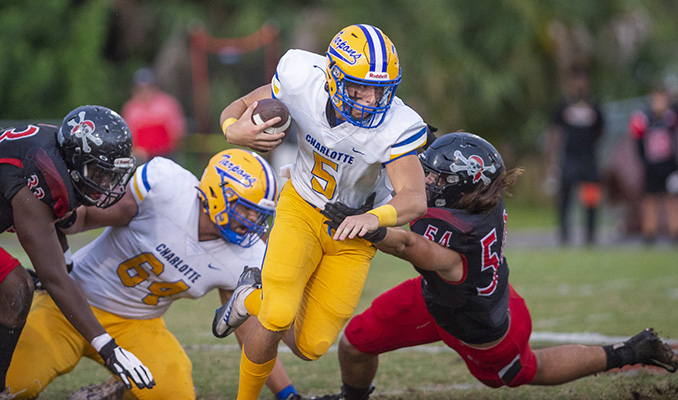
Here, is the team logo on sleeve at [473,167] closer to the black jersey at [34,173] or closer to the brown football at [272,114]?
the brown football at [272,114]

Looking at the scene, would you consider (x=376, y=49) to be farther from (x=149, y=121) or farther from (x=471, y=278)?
(x=149, y=121)

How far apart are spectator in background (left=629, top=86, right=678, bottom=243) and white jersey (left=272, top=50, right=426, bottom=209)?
8.09 m

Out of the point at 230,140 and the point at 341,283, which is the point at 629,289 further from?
the point at 230,140

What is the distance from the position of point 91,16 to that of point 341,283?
38.6 ft

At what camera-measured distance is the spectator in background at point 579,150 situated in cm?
1062

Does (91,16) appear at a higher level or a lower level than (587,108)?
lower

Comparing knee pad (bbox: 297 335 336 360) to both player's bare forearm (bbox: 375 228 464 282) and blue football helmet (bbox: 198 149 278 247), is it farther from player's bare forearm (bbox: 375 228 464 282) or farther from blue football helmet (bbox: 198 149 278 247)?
blue football helmet (bbox: 198 149 278 247)

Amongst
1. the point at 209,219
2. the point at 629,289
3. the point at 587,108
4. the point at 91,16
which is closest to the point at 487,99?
the point at 587,108

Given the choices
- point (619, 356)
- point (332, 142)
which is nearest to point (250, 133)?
point (332, 142)

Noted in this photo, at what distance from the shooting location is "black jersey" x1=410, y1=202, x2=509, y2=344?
3.81 m

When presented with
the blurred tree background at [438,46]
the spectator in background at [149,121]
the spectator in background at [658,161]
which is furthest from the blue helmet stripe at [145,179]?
the blurred tree background at [438,46]

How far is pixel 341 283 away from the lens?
12.8 feet

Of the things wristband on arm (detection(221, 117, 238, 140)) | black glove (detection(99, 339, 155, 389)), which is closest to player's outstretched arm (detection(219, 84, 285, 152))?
wristband on arm (detection(221, 117, 238, 140))

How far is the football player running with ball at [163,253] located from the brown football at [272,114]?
0.57 metres
